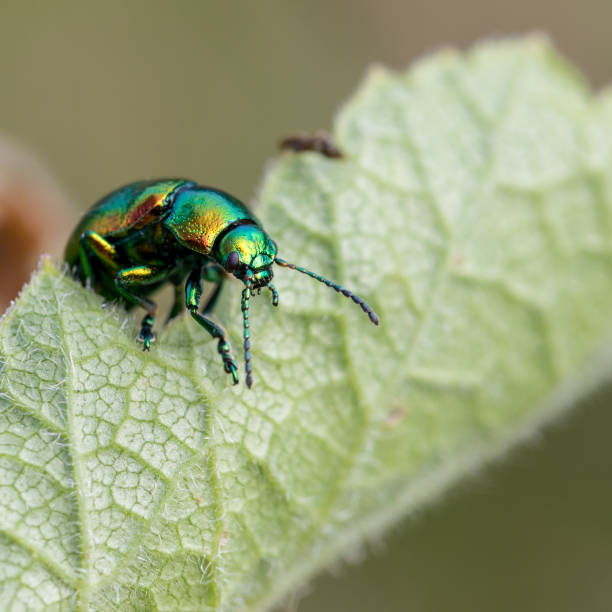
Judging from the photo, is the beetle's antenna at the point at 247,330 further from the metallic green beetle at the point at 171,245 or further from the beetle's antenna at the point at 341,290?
the beetle's antenna at the point at 341,290

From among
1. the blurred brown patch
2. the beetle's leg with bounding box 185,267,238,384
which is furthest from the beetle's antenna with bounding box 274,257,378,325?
the blurred brown patch

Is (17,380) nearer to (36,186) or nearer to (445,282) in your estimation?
(445,282)

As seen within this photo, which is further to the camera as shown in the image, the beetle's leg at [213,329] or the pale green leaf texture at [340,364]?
the beetle's leg at [213,329]

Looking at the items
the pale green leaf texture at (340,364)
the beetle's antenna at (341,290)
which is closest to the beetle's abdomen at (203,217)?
the pale green leaf texture at (340,364)

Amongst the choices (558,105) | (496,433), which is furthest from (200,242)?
(558,105)

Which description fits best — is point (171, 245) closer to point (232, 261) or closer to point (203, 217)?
point (203, 217)

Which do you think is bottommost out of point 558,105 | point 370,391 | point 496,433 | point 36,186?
point 496,433

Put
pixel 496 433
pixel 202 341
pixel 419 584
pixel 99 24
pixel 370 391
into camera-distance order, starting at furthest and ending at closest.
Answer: pixel 99 24, pixel 419 584, pixel 496 433, pixel 370 391, pixel 202 341
